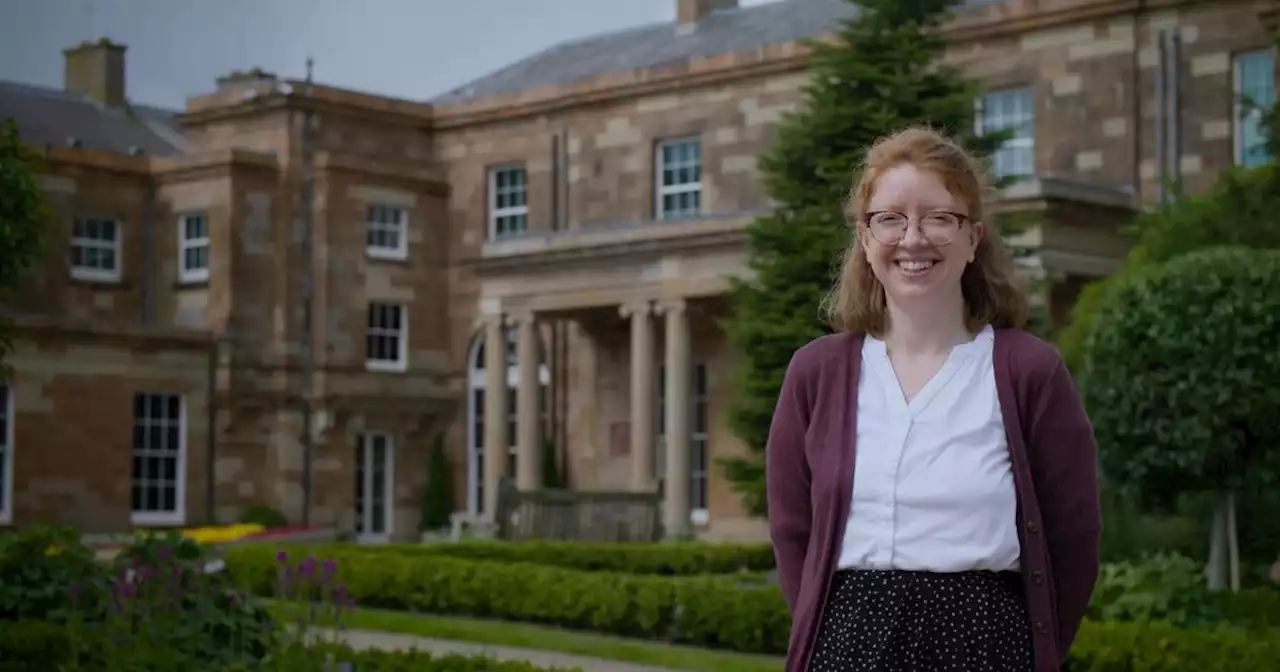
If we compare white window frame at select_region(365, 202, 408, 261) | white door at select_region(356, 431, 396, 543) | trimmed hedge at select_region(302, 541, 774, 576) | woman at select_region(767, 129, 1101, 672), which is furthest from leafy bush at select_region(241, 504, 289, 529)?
woman at select_region(767, 129, 1101, 672)

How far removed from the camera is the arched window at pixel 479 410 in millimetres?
36344

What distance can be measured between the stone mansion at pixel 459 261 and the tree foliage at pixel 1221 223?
859 centimetres

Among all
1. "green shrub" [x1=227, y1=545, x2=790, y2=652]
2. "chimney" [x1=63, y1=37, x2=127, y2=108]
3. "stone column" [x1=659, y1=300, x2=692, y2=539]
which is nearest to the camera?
"green shrub" [x1=227, y1=545, x2=790, y2=652]

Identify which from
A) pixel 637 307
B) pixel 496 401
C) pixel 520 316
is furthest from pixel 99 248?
pixel 637 307

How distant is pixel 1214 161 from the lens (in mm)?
27609

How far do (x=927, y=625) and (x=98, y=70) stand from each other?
4232 centimetres

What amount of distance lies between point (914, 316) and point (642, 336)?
26.3 metres

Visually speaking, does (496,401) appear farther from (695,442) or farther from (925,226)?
(925,226)

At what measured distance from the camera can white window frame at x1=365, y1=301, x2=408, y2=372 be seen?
36875 millimetres

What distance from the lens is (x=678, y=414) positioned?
29922 mm

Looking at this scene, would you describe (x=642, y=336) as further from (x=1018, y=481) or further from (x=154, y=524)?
(x=1018, y=481)

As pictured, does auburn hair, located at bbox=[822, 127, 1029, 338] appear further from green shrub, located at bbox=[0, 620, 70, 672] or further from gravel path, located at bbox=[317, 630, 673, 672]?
gravel path, located at bbox=[317, 630, 673, 672]

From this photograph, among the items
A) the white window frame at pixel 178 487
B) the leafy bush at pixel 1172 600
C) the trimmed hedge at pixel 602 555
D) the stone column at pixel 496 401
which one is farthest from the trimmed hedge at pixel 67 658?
the white window frame at pixel 178 487

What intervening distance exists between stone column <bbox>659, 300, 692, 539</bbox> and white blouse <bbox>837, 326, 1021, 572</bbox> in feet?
83.8
